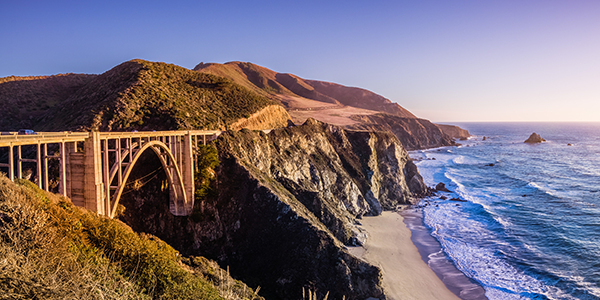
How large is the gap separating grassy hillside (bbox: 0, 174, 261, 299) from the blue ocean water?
2827 cm

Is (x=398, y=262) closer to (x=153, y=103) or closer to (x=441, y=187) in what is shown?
(x=153, y=103)

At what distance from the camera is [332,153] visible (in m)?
60.8

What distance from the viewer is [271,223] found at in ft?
102

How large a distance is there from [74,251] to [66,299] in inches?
132

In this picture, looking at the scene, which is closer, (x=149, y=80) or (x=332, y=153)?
(x=149, y=80)

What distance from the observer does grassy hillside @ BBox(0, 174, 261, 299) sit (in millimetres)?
8906

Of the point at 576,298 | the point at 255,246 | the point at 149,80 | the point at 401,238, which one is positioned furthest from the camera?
the point at 149,80

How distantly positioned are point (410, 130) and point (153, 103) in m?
140

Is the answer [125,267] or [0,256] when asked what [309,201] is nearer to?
[125,267]

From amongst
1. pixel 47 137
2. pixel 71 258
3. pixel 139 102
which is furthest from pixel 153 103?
pixel 71 258

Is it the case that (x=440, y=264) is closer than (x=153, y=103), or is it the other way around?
(x=440, y=264)

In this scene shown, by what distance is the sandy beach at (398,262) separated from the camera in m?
29.6

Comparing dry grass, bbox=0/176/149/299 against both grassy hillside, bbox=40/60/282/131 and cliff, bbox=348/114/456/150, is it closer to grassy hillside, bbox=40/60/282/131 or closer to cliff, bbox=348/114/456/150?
grassy hillside, bbox=40/60/282/131

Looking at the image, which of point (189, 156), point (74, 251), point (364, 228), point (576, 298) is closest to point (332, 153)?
point (364, 228)
